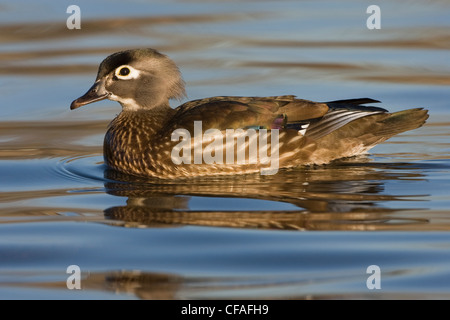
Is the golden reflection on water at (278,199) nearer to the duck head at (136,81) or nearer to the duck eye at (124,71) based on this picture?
the duck head at (136,81)

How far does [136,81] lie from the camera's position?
28.9 feet

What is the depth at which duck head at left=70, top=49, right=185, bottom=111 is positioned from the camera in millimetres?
8688

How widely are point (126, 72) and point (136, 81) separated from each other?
13 centimetres

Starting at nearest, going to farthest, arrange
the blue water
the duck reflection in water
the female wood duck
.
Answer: the blue water
the duck reflection in water
the female wood duck

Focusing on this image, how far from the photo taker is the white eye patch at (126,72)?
870cm

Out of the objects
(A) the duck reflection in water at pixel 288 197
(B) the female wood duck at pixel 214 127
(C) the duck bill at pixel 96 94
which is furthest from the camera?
(C) the duck bill at pixel 96 94

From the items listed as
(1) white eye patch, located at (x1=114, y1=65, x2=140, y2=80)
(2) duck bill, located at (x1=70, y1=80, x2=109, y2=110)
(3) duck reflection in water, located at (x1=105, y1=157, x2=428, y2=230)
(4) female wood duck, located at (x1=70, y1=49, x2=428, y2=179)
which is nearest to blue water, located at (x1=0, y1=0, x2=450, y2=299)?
(3) duck reflection in water, located at (x1=105, y1=157, x2=428, y2=230)

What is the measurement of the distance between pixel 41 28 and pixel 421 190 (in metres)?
8.01

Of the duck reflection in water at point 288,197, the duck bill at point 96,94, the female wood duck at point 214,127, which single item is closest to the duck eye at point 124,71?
the female wood duck at point 214,127

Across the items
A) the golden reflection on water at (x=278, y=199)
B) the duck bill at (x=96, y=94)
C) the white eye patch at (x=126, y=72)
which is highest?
the white eye patch at (x=126, y=72)

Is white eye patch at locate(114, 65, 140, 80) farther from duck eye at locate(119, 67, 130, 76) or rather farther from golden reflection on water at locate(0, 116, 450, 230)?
golden reflection on water at locate(0, 116, 450, 230)

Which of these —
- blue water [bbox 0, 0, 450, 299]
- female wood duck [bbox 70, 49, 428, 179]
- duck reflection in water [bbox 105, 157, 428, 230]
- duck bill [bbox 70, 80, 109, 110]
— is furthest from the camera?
duck bill [bbox 70, 80, 109, 110]

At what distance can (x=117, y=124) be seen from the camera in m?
9.00

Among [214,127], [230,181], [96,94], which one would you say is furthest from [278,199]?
[96,94]
